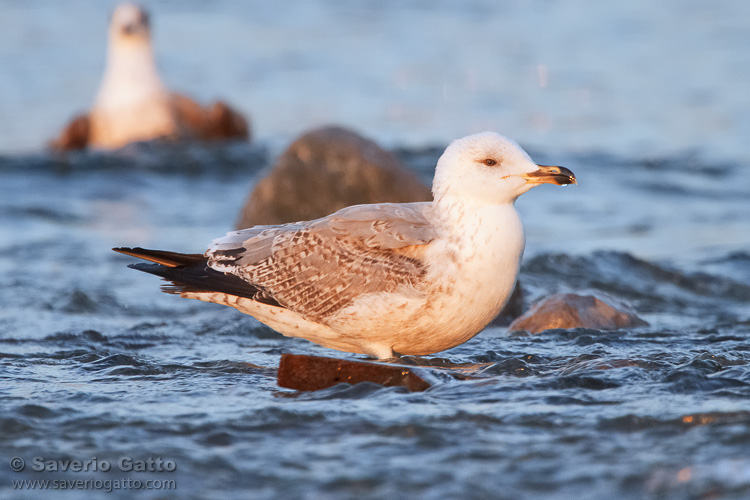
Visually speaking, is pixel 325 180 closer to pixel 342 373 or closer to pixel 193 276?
pixel 193 276

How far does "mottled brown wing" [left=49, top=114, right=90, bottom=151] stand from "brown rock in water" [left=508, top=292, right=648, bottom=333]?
327 inches

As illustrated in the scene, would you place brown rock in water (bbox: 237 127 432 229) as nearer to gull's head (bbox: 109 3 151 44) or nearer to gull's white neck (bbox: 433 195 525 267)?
gull's white neck (bbox: 433 195 525 267)

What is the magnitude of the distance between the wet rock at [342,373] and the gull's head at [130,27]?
30.1ft

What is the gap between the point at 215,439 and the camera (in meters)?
4.50

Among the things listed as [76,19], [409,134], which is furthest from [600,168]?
[76,19]

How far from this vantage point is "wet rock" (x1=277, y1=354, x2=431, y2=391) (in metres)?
5.18

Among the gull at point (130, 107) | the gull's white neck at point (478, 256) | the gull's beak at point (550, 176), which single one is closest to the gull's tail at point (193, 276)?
the gull's white neck at point (478, 256)

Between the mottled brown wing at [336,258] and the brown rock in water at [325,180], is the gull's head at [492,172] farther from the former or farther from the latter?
the brown rock in water at [325,180]

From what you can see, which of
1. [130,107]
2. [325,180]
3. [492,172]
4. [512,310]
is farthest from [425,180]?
[130,107]

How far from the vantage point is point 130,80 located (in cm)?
1349

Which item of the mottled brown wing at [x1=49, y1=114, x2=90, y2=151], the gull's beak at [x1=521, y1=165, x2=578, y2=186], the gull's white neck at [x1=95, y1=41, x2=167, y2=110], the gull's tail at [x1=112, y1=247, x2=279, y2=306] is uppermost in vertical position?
the gull's white neck at [x1=95, y1=41, x2=167, y2=110]

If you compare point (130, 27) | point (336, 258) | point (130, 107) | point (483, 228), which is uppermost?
point (130, 27)

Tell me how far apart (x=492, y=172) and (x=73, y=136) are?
9.34 m

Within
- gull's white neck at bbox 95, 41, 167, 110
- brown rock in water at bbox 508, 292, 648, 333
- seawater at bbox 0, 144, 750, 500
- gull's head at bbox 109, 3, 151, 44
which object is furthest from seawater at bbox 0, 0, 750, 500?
gull's head at bbox 109, 3, 151, 44
